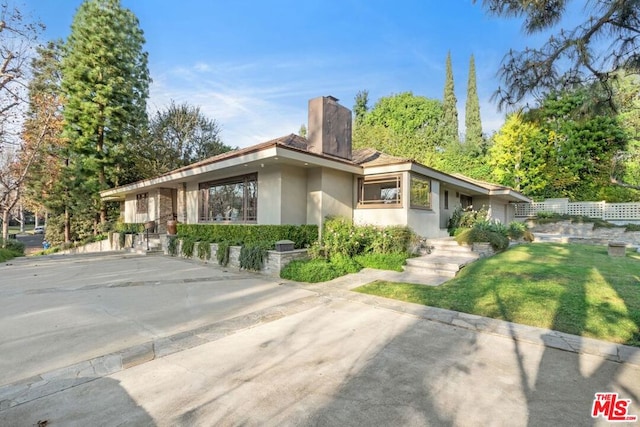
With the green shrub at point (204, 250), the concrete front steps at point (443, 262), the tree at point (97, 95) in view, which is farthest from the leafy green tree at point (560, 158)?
the tree at point (97, 95)

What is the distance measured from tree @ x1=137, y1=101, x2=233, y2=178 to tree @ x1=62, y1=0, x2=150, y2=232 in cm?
226

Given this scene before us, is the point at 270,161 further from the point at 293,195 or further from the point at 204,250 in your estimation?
the point at 204,250

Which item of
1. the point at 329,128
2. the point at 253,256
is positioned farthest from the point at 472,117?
the point at 253,256

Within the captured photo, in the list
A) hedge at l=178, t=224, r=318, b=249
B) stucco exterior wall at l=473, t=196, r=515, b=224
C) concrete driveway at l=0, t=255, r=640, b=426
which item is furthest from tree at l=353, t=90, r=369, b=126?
concrete driveway at l=0, t=255, r=640, b=426

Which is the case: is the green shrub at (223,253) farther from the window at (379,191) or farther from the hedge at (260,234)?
the window at (379,191)

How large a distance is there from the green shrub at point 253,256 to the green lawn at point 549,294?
3250 millimetres

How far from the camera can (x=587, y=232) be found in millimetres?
18188

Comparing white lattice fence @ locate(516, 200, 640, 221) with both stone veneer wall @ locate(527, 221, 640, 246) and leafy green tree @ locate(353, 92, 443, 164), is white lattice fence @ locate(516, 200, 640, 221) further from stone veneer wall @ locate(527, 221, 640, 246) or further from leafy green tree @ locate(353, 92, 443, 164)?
leafy green tree @ locate(353, 92, 443, 164)

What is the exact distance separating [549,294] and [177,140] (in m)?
24.1

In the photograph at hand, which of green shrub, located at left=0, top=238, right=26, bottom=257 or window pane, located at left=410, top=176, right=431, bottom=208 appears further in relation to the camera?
green shrub, located at left=0, top=238, right=26, bottom=257

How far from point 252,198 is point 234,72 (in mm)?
6845

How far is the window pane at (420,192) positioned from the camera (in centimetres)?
1052

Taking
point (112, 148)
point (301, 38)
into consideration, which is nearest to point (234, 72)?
point (301, 38)

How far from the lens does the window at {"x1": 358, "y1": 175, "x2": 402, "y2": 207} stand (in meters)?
10.2
